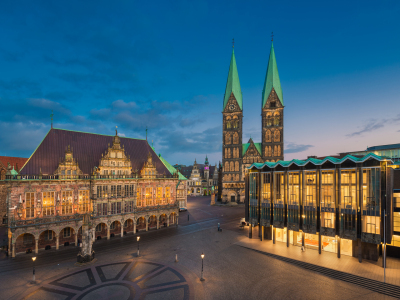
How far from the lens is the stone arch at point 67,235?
127 feet

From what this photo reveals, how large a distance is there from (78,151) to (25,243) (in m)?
18.0

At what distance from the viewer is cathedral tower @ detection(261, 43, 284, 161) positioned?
85.0 meters

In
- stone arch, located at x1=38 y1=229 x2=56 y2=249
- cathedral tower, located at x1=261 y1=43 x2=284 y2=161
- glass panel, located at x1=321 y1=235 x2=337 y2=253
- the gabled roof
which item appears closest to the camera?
the gabled roof

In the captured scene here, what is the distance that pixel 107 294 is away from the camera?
2312 centimetres

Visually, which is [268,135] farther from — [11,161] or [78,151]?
[11,161]

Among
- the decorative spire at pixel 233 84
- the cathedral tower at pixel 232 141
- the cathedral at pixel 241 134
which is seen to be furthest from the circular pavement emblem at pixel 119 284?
the decorative spire at pixel 233 84

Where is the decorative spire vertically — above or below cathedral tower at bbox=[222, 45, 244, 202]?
above

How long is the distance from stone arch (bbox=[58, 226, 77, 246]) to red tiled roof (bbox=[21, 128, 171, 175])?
10881 mm

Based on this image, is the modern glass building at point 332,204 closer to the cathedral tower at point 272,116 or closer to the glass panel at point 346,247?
the glass panel at point 346,247

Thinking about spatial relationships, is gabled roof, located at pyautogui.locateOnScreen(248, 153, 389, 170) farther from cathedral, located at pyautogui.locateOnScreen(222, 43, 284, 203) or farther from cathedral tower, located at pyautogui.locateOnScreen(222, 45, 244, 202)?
cathedral tower, located at pyautogui.locateOnScreen(222, 45, 244, 202)

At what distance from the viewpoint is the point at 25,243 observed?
35.8 m

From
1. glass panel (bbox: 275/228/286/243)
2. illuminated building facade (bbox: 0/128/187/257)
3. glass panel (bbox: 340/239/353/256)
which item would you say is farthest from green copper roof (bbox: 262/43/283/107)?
glass panel (bbox: 340/239/353/256)

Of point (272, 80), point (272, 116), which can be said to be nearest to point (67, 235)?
point (272, 116)

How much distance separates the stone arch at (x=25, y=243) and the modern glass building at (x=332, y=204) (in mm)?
39183
